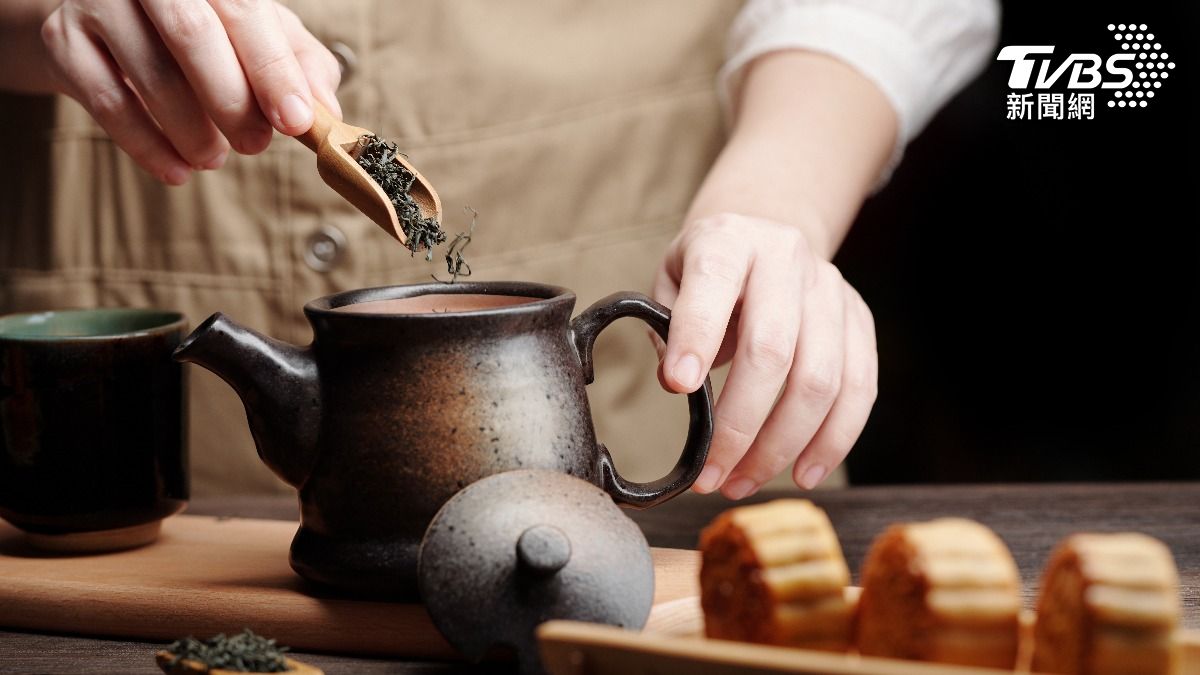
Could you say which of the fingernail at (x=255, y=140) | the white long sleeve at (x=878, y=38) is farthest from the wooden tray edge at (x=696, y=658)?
the white long sleeve at (x=878, y=38)

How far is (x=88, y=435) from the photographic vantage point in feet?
3.64

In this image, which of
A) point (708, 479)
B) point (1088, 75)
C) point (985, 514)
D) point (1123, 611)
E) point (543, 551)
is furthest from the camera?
point (1088, 75)

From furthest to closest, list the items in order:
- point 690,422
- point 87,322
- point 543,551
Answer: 1. point 87,322
2. point 690,422
3. point 543,551

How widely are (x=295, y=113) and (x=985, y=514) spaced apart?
0.84m

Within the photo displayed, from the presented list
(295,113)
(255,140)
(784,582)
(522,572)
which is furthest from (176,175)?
(784,582)

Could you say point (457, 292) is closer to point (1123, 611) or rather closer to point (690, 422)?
point (690, 422)

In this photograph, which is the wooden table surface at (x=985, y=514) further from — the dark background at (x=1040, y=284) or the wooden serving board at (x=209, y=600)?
the dark background at (x=1040, y=284)

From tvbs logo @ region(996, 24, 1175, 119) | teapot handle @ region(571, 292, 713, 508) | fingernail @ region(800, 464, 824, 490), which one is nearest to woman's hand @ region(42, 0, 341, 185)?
teapot handle @ region(571, 292, 713, 508)

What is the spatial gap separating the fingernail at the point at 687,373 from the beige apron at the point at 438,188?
28.1 inches

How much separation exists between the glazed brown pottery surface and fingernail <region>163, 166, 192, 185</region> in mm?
348

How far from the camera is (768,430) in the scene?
1227 millimetres

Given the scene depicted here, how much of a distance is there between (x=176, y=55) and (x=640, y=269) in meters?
0.83

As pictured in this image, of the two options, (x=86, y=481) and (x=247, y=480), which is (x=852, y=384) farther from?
(x=247, y=480)

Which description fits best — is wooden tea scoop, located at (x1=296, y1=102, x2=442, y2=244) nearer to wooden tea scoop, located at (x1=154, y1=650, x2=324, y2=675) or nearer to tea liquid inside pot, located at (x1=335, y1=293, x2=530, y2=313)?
tea liquid inside pot, located at (x1=335, y1=293, x2=530, y2=313)
